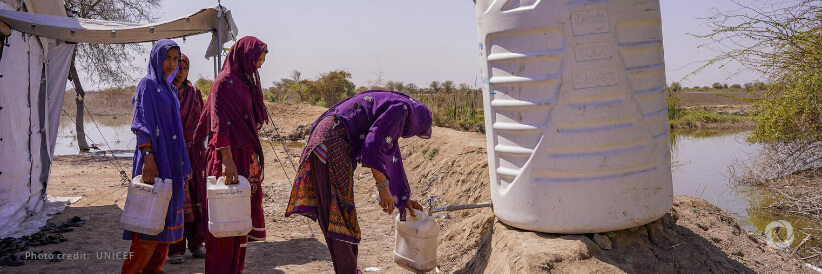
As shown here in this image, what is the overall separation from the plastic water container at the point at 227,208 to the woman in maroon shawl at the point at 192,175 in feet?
4.39

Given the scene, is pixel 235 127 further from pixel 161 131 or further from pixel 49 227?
pixel 49 227

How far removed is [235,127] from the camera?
370 centimetres

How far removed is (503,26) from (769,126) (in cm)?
682

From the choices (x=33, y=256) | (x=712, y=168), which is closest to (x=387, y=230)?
(x=33, y=256)

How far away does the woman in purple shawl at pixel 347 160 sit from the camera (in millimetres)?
3193

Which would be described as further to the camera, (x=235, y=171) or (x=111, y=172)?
(x=111, y=172)

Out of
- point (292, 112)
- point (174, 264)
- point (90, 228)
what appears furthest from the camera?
point (292, 112)

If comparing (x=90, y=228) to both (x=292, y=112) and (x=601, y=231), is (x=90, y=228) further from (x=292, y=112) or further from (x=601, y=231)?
(x=292, y=112)

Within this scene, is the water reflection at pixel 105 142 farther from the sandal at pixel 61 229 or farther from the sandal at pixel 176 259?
the sandal at pixel 176 259

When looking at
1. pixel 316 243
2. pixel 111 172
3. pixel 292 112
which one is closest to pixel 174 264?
pixel 316 243

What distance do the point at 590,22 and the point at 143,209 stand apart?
107 inches

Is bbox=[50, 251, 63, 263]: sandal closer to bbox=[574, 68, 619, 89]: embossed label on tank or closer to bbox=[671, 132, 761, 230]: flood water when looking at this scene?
bbox=[574, 68, 619, 89]: embossed label on tank

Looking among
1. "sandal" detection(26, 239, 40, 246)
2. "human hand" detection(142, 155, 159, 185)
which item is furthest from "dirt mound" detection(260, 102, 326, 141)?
"human hand" detection(142, 155, 159, 185)

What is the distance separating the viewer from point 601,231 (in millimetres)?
3158
